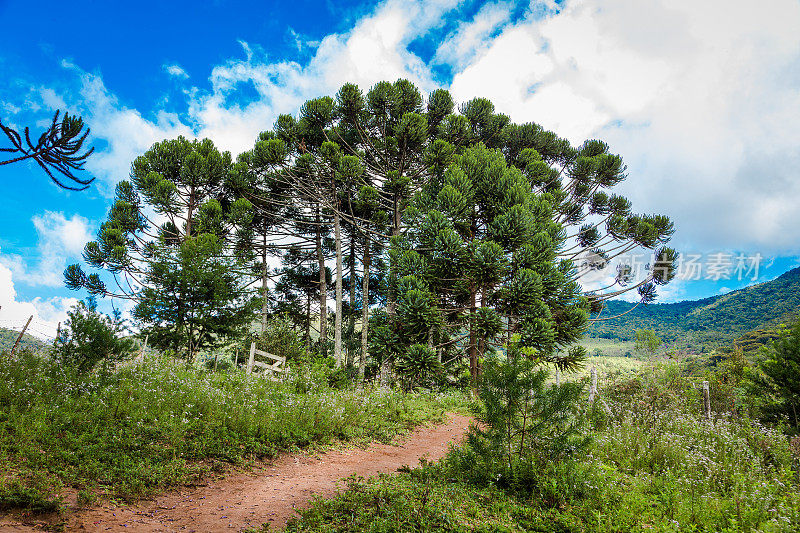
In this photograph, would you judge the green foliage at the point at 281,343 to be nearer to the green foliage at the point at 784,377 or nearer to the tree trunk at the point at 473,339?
the tree trunk at the point at 473,339

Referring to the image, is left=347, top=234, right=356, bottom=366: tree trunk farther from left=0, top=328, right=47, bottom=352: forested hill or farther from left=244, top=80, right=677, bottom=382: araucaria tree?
left=0, top=328, right=47, bottom=352: forested hill

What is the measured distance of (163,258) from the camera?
13867 millimetres

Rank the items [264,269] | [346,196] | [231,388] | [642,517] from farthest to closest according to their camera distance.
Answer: [264,269], [346,196], [231,388], [642,517]

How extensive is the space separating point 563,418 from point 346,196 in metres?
17.8

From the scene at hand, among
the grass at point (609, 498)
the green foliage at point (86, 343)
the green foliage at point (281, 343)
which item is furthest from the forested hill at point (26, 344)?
the grass at point (609, 498)

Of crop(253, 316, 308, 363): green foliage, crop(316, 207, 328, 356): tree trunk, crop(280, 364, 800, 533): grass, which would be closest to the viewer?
crop(280, 364, 800, 533): grass

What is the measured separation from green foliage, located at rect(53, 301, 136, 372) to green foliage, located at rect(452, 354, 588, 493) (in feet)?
24.2

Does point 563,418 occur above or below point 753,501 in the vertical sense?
above

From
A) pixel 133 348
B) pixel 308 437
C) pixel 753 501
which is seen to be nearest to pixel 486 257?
pixel 308 437

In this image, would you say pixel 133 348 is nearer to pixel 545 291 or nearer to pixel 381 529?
pixel 381 529

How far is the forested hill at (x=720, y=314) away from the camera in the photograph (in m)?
48.5

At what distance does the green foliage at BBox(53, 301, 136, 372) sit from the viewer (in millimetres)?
7469

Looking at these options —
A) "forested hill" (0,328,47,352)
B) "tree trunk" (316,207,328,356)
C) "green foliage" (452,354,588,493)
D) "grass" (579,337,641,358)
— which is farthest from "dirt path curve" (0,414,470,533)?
"grass" (579,337,641,358)

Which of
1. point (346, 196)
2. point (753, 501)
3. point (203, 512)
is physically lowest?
point (203, 512)
